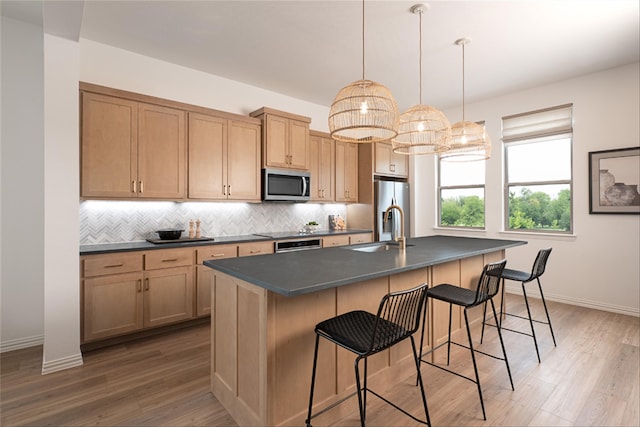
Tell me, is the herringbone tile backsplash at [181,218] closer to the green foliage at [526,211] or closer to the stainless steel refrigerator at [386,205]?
the stainless steel refrigerator at [386,205]

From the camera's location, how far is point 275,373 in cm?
175

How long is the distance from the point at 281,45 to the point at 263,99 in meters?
1.34

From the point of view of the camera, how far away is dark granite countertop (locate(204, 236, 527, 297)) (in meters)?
1.64

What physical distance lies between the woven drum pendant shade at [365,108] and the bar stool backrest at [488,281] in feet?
3.88

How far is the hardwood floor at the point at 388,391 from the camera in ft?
6.50

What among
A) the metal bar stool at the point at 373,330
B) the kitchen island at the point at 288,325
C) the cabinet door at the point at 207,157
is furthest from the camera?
the cabinet door at the point at 207,157

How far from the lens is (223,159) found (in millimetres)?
3938

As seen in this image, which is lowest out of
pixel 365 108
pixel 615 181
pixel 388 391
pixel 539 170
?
pixel 388 391

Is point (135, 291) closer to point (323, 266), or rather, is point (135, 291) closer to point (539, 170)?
point (323, 266)

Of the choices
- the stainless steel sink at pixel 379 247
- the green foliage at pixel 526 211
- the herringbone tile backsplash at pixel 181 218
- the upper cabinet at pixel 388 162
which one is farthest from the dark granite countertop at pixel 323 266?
the upper cabinet at pixel 388 162

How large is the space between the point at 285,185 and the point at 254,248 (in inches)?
41.2

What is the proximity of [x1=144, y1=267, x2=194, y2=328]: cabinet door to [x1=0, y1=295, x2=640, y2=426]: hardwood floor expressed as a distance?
0.77ft

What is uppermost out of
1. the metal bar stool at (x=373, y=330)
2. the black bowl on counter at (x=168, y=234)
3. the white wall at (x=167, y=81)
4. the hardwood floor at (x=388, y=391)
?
the white wall at (x=167, y=81)

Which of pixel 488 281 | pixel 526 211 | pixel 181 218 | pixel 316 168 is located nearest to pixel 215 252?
pixel 181 218
